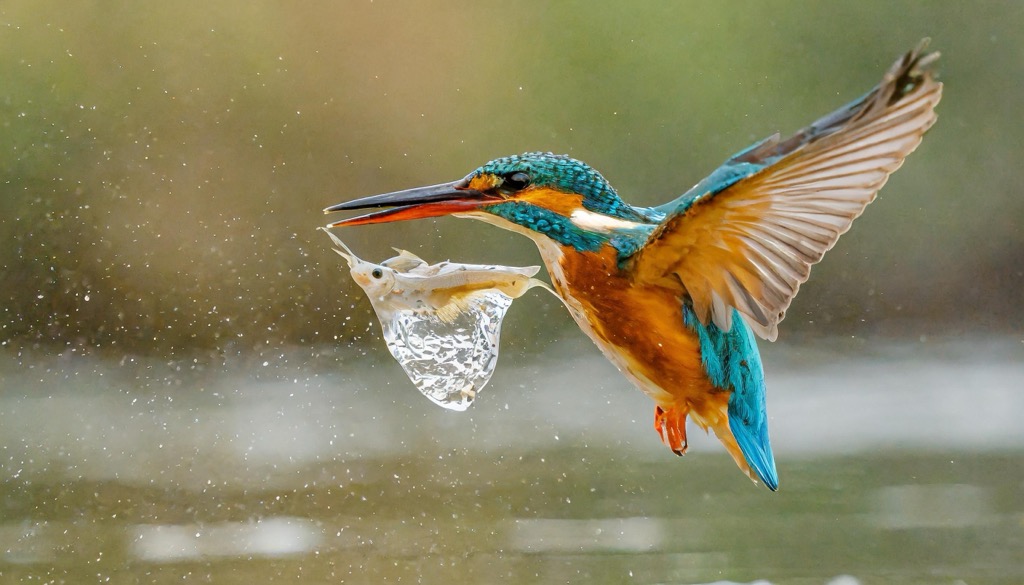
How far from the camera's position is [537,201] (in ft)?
2.53

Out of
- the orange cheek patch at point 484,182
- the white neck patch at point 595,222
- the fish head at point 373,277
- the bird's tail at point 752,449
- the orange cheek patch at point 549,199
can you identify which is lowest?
the bird's tail at point 752,449

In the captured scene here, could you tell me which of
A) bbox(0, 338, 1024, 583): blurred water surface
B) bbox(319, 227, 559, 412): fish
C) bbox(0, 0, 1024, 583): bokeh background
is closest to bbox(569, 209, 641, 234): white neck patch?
Result: bbox(319, 227, 559, 412): fish

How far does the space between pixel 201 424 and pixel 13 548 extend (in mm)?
725

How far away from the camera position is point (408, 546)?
1.41 metres

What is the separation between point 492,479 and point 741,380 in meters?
0.91

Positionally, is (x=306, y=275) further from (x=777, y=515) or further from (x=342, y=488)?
(x=777, y=515)

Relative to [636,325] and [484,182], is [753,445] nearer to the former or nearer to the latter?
[636,325]

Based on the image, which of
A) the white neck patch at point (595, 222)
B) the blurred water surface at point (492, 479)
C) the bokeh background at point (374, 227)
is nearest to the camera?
the white neck patch at point (595, 222)

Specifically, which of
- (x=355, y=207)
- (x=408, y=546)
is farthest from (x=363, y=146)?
(x=355, y=207)

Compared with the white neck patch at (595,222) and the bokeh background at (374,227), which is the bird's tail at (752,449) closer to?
the white neck patch at (595,222)

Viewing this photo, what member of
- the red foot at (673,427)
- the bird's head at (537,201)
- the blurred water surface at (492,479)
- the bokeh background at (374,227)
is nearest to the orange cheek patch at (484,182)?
the bird's head at (537,201)

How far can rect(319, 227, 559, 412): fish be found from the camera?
0.92 m

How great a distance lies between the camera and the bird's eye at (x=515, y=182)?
77 centimetres

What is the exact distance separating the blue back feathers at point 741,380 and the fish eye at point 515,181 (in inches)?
5.7
